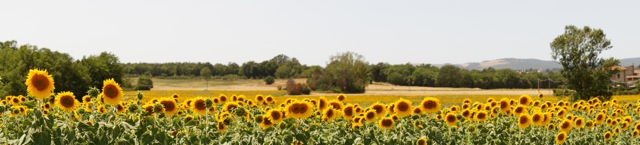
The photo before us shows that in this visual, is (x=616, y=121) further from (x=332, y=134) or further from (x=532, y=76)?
(x=532, y=76)

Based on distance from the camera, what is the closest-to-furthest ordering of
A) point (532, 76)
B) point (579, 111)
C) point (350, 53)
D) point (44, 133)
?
point (44, 133), point (579, 111), point (350, 53), point (532, 76)

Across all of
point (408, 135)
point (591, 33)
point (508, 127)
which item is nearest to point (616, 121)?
point (508, 127)

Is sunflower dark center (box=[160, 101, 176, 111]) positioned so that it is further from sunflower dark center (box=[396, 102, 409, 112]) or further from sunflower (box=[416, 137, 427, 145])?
sunflower dark center (box=[396, 102, 409, 112])

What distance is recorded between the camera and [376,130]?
297 inches

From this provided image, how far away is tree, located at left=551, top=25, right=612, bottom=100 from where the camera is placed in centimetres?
3869

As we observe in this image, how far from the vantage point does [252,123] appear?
6.77 metres

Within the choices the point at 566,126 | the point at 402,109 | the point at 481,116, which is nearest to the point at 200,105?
the point at 402,109

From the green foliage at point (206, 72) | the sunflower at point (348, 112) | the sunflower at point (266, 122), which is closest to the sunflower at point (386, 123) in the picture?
the sunflower at point (348, 112)

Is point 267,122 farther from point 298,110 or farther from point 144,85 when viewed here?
point 144,85

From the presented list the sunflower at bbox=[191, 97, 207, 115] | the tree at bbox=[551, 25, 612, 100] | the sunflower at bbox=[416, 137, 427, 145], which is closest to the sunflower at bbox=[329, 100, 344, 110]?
the sunflower at bbox=[416, 137, 427, 145]

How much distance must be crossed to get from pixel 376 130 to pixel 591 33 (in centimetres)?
3475

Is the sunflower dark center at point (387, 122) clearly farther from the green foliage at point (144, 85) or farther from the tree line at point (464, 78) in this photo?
the tree line at point (464, 78)

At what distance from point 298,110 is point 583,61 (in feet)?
117

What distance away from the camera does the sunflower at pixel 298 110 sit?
21.6 feet
